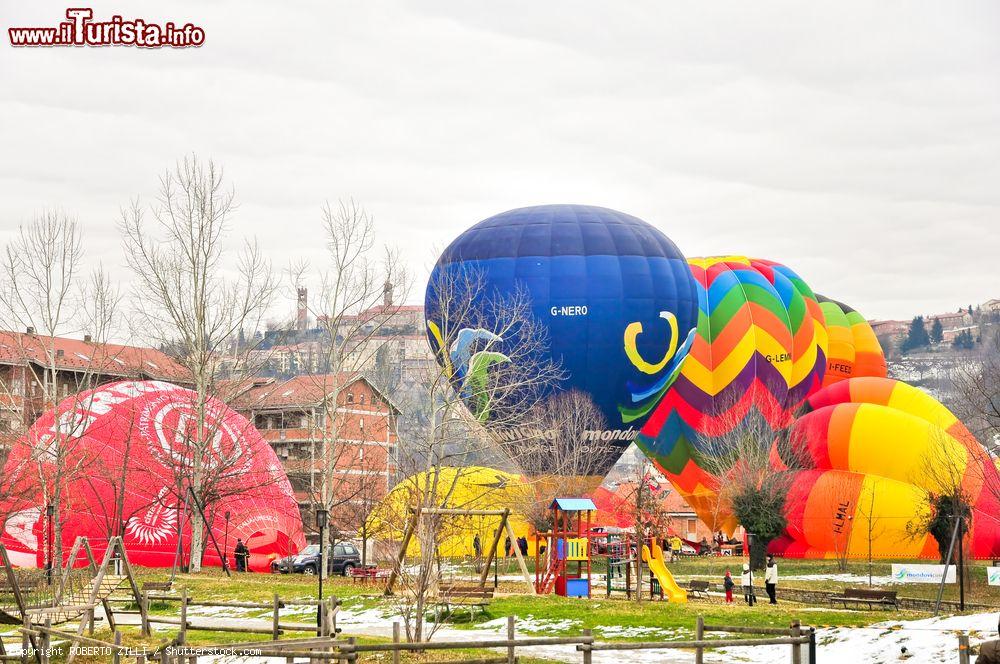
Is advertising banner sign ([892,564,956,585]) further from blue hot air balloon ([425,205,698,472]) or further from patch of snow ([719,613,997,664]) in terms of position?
blue hot air balloon ([425,205,698,472])

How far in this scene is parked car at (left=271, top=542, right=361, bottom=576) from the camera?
5075 cm

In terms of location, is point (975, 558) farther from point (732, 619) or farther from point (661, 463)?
point (732, 619)

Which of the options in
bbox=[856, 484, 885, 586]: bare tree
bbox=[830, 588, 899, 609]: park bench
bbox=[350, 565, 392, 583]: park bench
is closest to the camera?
bbox=[830, 588, 899, 609]: park bench

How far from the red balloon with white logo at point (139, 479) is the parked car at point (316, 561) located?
1722 millimetres

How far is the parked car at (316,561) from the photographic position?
50750 mm

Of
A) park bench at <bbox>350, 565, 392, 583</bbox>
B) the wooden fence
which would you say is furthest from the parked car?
the wooden fence

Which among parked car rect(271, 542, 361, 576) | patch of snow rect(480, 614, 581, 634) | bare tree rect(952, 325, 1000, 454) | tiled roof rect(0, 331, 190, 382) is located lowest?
parked car rect(271, 542, 361, 576)

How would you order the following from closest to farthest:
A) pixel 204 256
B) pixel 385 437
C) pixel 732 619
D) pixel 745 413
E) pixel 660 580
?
pixel 732 619 → pixel 660 580 → pixel 204 256 → pixel 745 413 → pixel 385 437

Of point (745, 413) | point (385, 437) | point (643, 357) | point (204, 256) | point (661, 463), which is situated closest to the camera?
point (204, 256)

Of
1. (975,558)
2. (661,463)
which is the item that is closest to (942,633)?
(975,558)

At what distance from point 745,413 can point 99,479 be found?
99.6 feet

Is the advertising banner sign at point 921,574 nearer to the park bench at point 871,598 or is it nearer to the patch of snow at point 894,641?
the park bench at point 871,598

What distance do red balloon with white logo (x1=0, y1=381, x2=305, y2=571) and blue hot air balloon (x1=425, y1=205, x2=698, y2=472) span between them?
9.67m

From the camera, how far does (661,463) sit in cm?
6938
